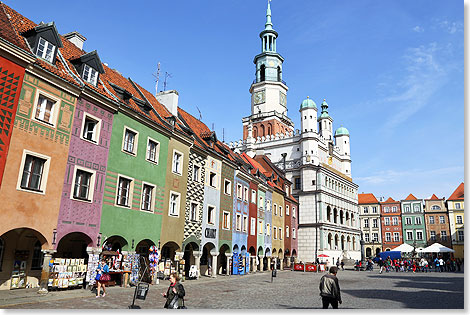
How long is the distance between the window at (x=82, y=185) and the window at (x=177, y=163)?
23.2 ft

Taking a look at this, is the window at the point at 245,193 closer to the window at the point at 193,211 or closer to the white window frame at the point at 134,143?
the window at the point at 193,211

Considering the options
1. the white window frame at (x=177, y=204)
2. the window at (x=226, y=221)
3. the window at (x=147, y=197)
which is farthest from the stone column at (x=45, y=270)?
the window at (x=226, y=221)

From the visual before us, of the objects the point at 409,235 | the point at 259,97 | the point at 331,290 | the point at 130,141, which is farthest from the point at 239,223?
the point at 409,235

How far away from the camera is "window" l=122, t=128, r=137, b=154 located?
69.8ft

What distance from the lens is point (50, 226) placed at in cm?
1638

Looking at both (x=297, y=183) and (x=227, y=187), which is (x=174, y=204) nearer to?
(x=227, y=187)

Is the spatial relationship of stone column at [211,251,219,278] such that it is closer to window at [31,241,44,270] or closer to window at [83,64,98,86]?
window at [31,241,44,270]

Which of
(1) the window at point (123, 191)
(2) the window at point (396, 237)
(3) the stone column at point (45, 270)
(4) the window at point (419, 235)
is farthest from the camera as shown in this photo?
(2) the window at point (396, 237)

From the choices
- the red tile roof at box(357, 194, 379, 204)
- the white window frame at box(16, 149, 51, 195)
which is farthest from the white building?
the white window frame at box(16, 149, 51, 195)

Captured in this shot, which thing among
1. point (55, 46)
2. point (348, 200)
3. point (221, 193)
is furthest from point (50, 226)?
point (348, 200)

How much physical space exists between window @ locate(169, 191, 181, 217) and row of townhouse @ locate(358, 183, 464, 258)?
67.9 meters

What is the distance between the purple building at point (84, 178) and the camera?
17.4 metres

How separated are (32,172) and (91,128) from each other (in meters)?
4.29

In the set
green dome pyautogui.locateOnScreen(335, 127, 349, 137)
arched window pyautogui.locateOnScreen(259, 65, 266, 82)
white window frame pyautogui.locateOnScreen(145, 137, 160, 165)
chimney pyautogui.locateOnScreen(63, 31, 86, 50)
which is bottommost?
white window frame pyautogui.locateOnScreen(145, 137, 160, 165)
